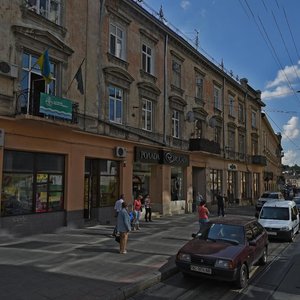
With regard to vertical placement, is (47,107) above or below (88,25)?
below

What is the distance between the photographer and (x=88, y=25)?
18312mm

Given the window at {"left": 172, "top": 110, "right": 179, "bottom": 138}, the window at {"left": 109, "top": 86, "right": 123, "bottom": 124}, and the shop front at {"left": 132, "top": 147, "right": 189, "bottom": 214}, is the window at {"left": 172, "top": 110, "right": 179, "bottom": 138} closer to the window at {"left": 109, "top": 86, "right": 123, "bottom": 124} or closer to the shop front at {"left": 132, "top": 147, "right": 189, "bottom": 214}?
the shop front at {"left": 132, "top": 147, "right": 189, "bottom": 214}

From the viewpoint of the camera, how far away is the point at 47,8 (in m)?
16.2

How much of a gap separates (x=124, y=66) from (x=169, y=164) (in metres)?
7.26

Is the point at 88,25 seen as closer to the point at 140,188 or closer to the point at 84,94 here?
the point at 84,94

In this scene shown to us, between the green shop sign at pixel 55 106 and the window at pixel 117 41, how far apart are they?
227 inches

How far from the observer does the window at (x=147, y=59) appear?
23.3 m

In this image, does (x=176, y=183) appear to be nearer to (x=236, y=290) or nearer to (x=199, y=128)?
(x=199, y=128)

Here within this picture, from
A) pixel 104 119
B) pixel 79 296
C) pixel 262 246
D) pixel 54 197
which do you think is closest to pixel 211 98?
pixel 104 119

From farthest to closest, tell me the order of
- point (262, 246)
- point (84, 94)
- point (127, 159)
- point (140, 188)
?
point (140, 188) < point (127, 159) < point (84, 94) < point (262, 246)

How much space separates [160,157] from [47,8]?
37.1 feet

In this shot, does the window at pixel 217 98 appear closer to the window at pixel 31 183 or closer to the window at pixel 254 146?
the window at pixel 254 146

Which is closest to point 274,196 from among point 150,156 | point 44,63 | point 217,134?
point 217,134

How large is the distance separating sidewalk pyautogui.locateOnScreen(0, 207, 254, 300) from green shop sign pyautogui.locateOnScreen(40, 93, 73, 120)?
185 inches
